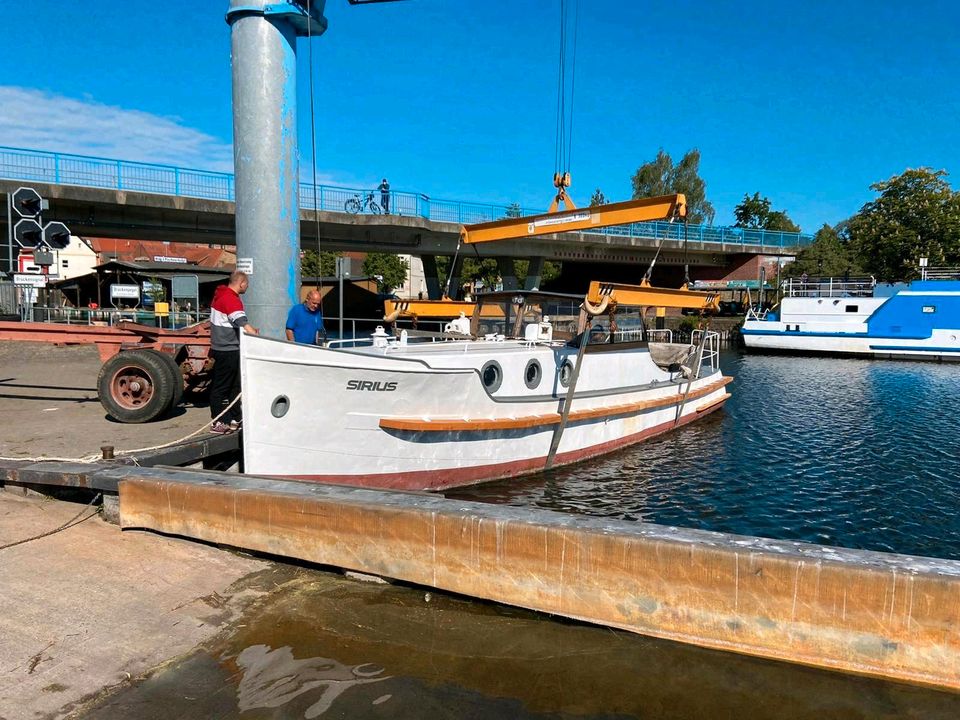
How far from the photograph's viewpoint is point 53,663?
3332 millimetres

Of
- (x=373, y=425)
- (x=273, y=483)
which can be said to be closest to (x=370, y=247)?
(x=373, y=425)

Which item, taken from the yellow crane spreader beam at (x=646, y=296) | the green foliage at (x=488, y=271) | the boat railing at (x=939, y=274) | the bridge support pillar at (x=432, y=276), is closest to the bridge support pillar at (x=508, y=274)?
the bridge support pillar at (x=432, y=276)

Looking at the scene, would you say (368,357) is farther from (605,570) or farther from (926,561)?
(926,561)

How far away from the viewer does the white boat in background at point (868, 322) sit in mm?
31891

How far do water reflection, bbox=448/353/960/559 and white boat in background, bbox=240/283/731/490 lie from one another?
21.5 inches

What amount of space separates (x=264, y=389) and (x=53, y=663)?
3.84 m

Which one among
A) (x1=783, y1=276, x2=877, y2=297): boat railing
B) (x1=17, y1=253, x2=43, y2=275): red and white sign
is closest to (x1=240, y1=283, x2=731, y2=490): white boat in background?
(x1=17, y1=253, x2=43, y2=275): red and white sign

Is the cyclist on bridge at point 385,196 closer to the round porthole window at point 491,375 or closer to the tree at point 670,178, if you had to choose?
the round porthole window at point 491,375

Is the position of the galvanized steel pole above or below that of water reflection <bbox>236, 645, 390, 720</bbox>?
above

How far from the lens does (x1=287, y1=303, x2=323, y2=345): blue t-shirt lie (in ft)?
28.1

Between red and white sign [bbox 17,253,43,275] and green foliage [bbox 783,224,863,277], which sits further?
green foliage [bbox 783,224,863,277]

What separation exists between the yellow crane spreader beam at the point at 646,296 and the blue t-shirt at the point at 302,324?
3909 mm

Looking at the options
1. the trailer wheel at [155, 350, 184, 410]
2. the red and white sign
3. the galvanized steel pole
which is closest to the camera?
the trailer wheel at [155, 350, 184, 410]

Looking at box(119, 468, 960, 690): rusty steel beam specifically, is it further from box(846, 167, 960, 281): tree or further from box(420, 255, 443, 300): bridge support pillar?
box(846, 167, 960, 281): tree
